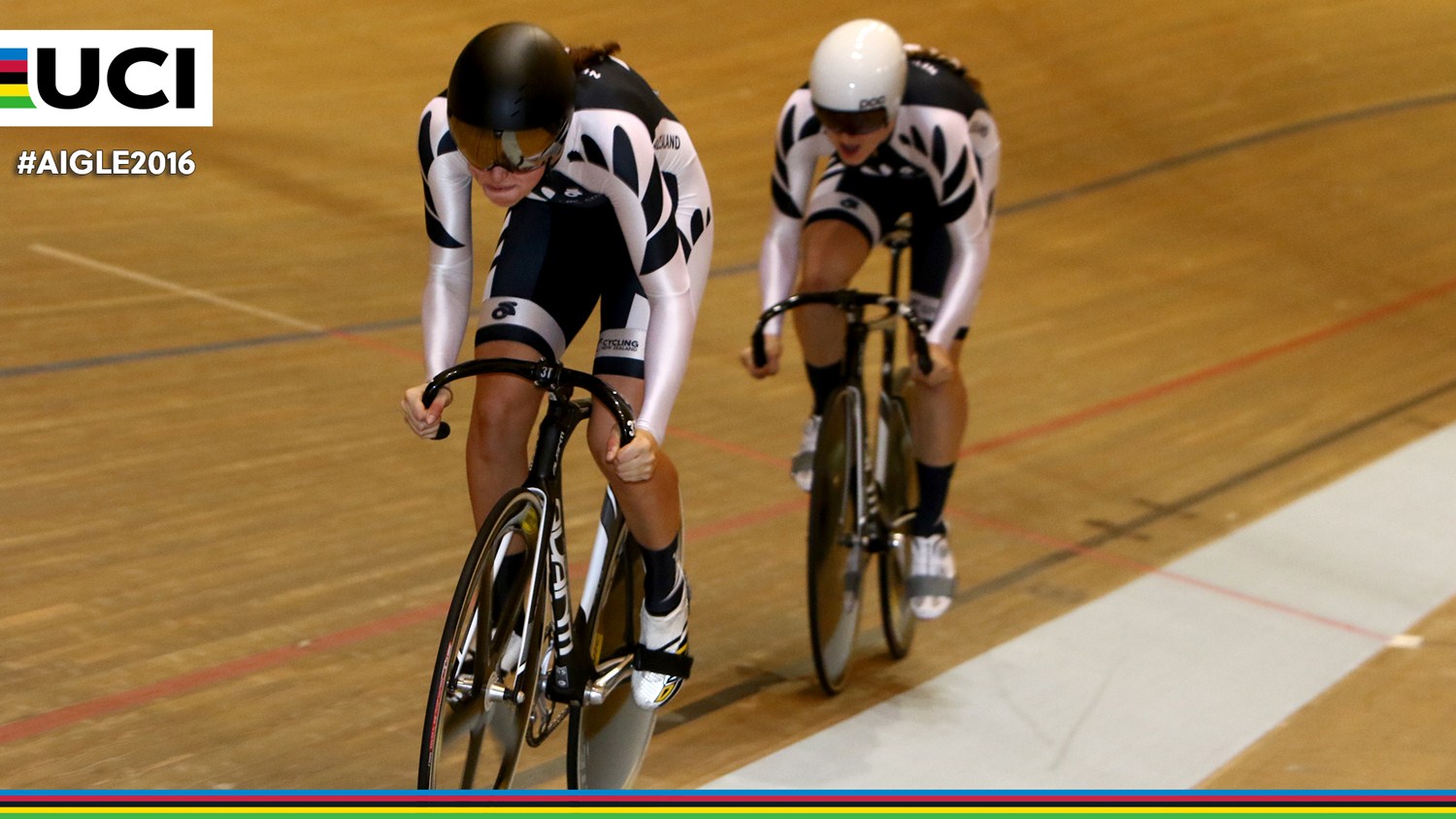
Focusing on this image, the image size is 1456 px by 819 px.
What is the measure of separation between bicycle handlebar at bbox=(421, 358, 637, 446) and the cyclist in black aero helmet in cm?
2

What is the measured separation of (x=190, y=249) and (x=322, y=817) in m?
3.47

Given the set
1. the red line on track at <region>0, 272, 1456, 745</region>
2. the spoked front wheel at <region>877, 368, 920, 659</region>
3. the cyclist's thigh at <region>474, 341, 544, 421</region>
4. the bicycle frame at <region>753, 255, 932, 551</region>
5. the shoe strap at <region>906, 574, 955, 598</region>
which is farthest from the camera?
the shoe strap at <region>906, 574, 955, 598</region>

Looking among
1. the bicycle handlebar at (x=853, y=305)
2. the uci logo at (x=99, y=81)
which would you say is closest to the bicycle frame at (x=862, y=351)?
the bicycle handlebar at (x=853, y=305)

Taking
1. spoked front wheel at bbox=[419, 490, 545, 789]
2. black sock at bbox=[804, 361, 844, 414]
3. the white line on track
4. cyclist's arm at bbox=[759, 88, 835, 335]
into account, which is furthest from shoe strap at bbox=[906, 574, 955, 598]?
the white line on track

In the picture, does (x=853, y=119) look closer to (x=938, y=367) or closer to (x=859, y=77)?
(x=859, y=77)

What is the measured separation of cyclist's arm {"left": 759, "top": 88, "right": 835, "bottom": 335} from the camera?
3094 mm

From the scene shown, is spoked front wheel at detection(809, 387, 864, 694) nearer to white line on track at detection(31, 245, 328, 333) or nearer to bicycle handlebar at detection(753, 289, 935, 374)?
bicycle handlebar at detection(753, 289, 935, 374)

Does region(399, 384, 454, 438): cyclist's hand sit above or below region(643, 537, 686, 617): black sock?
above

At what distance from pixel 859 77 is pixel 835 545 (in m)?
0.89

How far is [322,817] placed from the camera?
230cm

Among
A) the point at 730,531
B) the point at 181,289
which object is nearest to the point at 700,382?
the point at 730,531

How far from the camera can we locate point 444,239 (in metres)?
2.19

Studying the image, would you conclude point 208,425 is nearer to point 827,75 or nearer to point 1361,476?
point 827,75

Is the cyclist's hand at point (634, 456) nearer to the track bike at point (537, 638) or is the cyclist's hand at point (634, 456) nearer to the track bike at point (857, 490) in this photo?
the track bike at point (537, 638)
